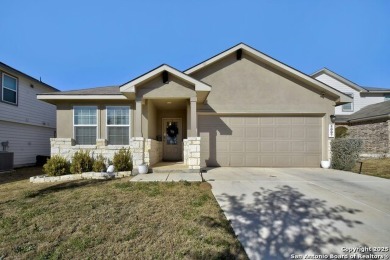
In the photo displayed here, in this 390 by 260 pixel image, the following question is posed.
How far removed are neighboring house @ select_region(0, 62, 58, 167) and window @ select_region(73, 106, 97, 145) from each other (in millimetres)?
4678

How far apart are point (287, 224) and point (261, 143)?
6867mm

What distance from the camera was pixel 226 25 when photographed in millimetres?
13680

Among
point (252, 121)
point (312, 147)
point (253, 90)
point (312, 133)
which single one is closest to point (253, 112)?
point (252, 121)

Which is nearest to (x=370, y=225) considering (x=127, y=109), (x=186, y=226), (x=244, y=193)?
(x=244, y=193)

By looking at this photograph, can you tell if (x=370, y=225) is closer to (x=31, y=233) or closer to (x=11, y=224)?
(x=31, y=233)

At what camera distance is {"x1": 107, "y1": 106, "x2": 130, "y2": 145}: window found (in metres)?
9.91

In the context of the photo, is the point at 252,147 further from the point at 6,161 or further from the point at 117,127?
the point at 6,161

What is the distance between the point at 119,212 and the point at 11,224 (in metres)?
1.90

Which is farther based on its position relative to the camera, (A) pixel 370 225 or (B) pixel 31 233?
(A) pixel 370 225

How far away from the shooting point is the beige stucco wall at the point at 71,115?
9820 mm

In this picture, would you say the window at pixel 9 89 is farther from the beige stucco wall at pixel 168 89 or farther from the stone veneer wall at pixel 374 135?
the stone veneer wall at pixel 374 135

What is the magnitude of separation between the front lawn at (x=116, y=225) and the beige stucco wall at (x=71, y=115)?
410 centimetres

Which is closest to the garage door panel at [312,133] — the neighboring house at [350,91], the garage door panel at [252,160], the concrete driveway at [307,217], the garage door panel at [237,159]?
the garage door panel at [252,160]

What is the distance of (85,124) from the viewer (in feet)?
32.5
